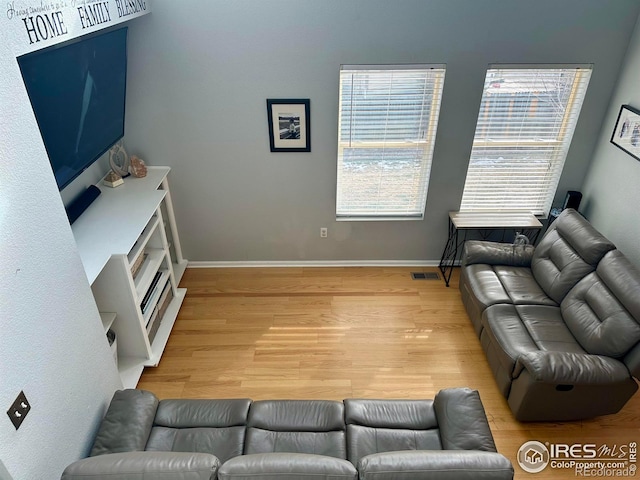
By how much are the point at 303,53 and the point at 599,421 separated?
3.22 meters

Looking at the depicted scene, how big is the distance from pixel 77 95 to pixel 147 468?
77.0 inches

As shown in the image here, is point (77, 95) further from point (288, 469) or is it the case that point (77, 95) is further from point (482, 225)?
point (482, 225)

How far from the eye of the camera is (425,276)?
4109 mm

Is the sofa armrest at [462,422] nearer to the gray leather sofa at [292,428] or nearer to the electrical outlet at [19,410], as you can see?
the gray leather sofa at [292,428]

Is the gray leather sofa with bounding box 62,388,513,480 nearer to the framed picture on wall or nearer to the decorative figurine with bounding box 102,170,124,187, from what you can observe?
the decorative figurine with bounding box 102,170,124,187

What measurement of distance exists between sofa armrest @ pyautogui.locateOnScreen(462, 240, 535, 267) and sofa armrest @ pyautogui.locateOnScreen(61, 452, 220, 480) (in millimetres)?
2539

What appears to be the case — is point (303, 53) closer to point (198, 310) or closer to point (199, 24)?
point (199, 24)

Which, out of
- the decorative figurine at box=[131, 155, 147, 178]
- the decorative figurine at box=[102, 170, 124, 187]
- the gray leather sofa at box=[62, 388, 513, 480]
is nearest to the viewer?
the gray leather sofa at box=[62, 388, 513, 480]

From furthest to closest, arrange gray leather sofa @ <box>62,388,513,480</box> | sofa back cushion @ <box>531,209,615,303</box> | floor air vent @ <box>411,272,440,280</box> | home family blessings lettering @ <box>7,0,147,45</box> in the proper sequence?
floor air vent @ <box>411,272,440,280</box>
sofa back cushion @ <box>531,209,615,303</box>
gray leather sofa @ <box>62,388,513,480</box>
home family blessings lettering @ <box>7,0,147,45</box>

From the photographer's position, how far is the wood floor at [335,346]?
2.91 meters

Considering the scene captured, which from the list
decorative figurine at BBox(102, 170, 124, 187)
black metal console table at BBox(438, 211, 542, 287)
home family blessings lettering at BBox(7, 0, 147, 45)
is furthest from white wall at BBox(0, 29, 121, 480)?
black metal console table at BBox(438, 211, 542, 287)

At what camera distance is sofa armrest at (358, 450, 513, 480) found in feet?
5.67

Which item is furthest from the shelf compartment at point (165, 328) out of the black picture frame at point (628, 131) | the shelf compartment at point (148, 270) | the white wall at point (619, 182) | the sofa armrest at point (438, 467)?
the black picture frame at point (628, 131)

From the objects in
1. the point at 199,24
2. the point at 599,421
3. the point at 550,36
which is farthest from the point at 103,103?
the point at 599,421
